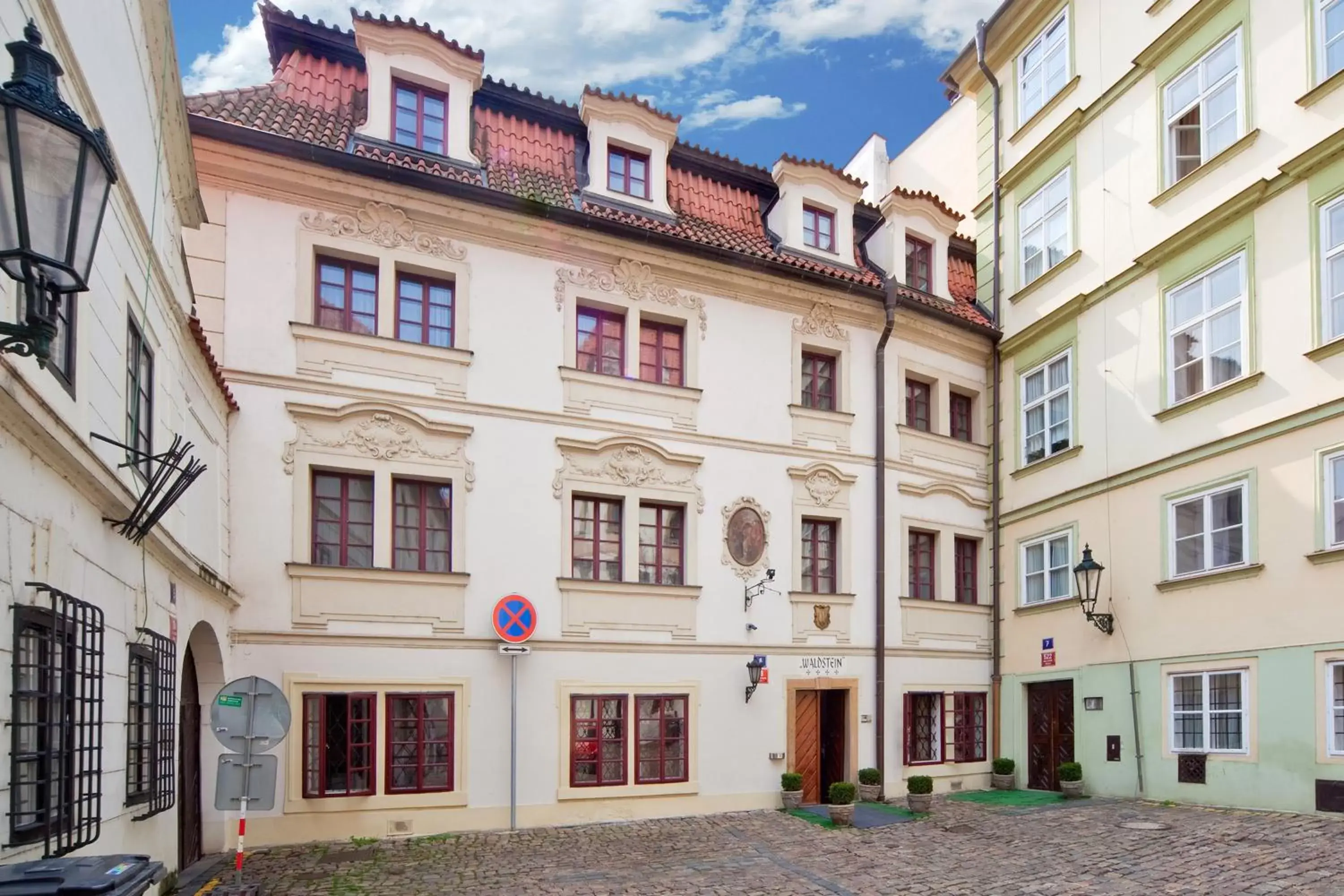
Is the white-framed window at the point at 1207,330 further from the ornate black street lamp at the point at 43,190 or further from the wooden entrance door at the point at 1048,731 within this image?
the ornate black street lamp at the point at 43,190

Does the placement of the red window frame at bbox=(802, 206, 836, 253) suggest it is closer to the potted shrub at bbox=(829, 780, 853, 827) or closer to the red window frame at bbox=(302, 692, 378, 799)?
the potted shrub at bbox=(829, 780, 853, 827)

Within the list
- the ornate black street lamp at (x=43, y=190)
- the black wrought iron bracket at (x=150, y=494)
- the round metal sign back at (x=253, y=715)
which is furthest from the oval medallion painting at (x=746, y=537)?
the ornate black street lamp at (x=43, y=190)

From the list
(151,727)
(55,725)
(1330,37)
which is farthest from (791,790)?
(1330,37)

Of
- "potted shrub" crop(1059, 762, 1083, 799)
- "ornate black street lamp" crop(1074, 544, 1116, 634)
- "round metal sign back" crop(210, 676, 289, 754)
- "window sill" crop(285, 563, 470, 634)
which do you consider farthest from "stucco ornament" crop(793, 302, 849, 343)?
"round metal sign back" crop(210, 676, 289, 754)

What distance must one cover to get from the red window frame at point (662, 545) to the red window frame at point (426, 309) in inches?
160

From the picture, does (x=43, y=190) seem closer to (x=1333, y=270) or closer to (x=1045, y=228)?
(x=1333, y=270)

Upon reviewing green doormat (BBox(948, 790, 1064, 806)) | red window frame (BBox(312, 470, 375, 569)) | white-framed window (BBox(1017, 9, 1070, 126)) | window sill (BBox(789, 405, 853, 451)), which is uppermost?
white-framed window (BBox(1017, 9, 1070, 126))

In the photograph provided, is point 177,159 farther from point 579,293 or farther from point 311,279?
point 579,293

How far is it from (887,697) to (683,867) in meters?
6.61

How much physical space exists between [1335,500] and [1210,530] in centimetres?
198

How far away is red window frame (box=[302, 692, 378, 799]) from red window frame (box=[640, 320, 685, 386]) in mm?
6534

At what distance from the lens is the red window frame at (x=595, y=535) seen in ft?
48.6

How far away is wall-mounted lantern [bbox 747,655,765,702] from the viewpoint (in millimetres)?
15383

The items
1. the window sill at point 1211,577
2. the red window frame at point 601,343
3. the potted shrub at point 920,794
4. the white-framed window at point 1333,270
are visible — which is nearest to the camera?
the white-framed window at point 1333,270
